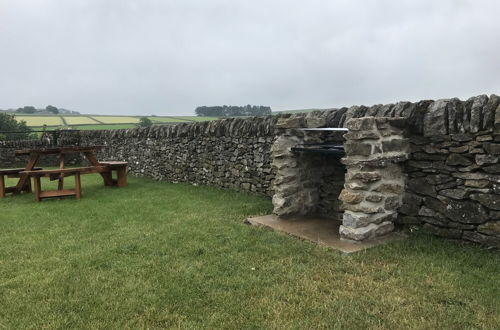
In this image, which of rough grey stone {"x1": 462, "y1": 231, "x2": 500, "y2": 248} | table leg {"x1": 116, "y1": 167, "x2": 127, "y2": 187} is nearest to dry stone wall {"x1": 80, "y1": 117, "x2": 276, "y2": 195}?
table leg {"x1": 116, "y1": 167, "x2": 127, "y2": 187}

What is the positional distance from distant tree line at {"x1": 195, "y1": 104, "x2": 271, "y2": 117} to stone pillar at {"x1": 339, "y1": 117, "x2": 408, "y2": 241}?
15496 mm

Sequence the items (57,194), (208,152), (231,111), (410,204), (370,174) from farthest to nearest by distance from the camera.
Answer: (231,111), (208,152), (57,194), (410,204), (370,174)

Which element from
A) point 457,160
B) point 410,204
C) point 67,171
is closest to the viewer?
point 457,160

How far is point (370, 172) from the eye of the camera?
445cm

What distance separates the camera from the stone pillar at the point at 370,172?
175 inches

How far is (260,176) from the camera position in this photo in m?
7.59

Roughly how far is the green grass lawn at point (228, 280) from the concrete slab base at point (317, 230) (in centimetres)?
17

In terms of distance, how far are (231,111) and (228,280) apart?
24542 millimetres

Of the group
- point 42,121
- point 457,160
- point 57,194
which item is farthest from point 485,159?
point 42,121

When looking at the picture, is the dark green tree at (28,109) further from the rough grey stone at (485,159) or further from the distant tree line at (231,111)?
the rough grey stone at (485,159)

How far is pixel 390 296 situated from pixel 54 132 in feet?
55.1

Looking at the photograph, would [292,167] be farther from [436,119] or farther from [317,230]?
[436,119]

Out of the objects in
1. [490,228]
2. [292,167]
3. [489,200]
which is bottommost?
[490,228]

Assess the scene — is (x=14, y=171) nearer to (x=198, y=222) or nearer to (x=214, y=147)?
(x=214, y=147)
